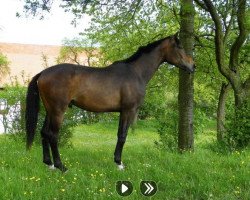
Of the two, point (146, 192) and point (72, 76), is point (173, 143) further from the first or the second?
point (146, 192)

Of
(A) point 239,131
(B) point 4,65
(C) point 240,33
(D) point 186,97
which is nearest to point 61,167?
(D) point 186,97

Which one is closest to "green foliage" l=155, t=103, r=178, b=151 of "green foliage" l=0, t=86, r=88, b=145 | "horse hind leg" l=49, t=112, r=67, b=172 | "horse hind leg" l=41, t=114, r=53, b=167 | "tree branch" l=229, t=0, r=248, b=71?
"tree branch" l=229, t=0, r=248, b=71

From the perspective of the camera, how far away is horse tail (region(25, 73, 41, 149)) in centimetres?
692

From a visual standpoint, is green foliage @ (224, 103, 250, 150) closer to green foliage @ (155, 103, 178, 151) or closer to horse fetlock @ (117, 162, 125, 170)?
green foliage @ (155, 103, 178, 151)

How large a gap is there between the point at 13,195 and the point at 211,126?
36.7 metres

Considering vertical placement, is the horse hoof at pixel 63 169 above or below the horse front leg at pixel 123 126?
below

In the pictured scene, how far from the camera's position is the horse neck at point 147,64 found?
757cm

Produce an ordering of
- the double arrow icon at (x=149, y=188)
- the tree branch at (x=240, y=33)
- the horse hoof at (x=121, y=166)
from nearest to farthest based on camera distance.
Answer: the double arrow icon at (x=149, y=188) < the horse hoof at (x=121, y=166) < the tree branch at (x=240, y=33)

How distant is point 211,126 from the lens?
40312 millimetres

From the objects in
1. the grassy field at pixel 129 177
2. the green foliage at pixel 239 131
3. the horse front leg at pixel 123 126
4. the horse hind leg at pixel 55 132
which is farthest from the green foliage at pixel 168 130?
the horse hind leg at pixel 55 132

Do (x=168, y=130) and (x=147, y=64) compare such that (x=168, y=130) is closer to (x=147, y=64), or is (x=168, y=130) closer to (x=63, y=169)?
(x=147, y=64)

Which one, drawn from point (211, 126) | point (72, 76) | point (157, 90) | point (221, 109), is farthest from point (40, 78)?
point (211, 126)

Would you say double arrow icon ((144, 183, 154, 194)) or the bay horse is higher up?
the bay horse

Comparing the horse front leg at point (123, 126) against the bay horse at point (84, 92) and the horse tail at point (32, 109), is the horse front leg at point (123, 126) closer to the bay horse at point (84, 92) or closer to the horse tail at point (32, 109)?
the bay horse at point (84, 92)
